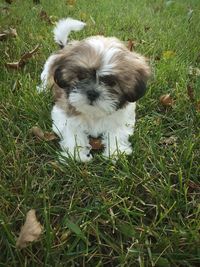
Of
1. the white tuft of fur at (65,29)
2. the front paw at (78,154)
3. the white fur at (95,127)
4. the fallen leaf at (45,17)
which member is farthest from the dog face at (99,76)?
the fallen leaf at (45,17)

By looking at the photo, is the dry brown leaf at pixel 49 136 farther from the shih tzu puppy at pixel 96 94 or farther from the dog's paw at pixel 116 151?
the dog's paw at pixel 116 151

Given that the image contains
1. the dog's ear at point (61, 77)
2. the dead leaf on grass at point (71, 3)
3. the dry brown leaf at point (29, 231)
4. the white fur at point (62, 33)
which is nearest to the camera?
the dry brown leaf at point (29, 231)

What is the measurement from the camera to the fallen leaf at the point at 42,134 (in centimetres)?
277

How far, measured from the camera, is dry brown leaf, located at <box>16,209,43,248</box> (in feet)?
6.41

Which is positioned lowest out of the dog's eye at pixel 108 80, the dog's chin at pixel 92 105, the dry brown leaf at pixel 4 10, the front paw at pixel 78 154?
the dry brown leaf at pixel 4 10

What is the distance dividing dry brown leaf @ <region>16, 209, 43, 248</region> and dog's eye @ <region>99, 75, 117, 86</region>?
926 mm

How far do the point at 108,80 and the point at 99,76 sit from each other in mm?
62

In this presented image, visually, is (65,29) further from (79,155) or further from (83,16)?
(83,16)

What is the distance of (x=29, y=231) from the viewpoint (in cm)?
200

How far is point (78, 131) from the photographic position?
114 inches

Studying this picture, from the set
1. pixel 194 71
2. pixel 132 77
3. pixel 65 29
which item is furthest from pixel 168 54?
pixel 132 77

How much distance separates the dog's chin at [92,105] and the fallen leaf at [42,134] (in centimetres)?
24

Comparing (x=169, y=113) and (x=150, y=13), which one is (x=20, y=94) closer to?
(x=169, y=113)

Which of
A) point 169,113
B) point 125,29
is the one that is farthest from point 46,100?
point 125,29
